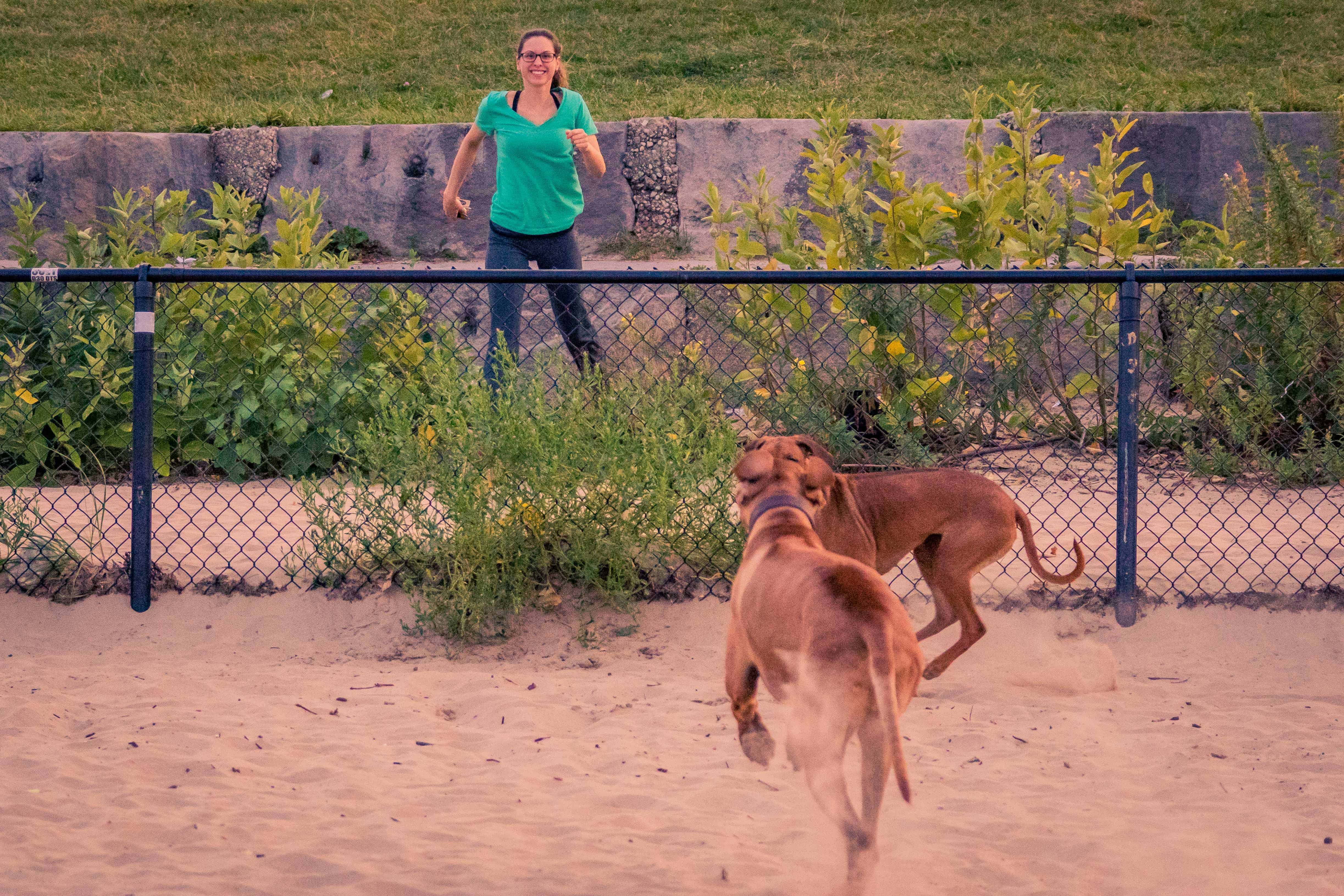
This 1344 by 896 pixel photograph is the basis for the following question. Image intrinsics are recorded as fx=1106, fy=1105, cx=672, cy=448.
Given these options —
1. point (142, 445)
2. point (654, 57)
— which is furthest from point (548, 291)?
point (654, 57)

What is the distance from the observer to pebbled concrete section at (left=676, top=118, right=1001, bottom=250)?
27.0 feet

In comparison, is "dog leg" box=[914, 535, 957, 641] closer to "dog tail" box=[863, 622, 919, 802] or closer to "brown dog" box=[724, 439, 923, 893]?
"brown dog" box=[724, 439, 923, 893]

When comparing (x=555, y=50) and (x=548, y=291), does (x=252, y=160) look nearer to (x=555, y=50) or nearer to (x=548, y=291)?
(x=555, y=50)

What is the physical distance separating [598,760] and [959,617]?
1.35 meters

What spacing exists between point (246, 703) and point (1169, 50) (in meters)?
10.9

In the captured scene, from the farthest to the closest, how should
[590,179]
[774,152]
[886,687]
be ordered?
1. [590,179]
2. [774,152]
3. [886,687]

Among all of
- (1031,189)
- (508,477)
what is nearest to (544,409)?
(508,477)

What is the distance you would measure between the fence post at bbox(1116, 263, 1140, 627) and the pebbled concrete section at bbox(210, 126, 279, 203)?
6729mm

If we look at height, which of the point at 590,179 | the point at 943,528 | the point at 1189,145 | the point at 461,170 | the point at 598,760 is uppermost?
the point at 1189,145

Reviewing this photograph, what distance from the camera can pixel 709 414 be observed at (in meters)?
4.74

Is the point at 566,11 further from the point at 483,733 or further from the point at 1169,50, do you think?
the point at 483,733

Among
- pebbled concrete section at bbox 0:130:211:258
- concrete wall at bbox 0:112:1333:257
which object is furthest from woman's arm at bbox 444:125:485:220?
pebbled concrete section at bbox 0:130:211:258

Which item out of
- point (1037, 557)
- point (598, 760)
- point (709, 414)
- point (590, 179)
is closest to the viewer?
point (598, 760)

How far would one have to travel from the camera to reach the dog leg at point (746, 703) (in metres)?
2.63
